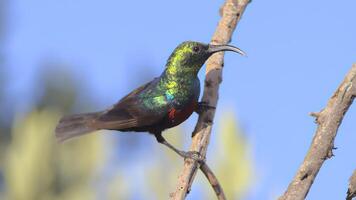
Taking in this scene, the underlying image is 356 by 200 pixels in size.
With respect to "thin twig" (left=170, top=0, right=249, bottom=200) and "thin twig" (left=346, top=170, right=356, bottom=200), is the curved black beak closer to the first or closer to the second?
"thin twig" (left=170, top=0, right=249, bottom=200)

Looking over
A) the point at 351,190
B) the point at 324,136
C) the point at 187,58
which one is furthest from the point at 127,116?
the point at 351,190

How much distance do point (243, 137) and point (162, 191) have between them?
851 millimetres

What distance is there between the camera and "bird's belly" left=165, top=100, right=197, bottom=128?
12.8 feet

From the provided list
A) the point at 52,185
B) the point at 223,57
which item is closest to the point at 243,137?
the point at 52,185

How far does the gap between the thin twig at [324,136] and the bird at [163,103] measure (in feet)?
3.97

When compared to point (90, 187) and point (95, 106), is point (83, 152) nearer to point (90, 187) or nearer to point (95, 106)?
point (90, 187)

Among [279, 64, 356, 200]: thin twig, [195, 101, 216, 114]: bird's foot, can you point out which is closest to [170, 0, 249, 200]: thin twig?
[195, 101, 216, 114]: bird's foot

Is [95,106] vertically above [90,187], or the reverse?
[95,106]

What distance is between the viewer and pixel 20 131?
391 inches

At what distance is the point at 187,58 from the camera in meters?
4.04

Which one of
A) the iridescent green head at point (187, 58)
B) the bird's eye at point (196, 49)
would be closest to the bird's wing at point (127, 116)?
the iridescent green head at point (187, 58)

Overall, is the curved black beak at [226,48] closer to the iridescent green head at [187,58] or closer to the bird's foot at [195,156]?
the iridescent green head at [187,58]

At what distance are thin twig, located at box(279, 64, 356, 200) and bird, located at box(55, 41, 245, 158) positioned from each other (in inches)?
47.6

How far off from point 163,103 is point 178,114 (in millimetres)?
84
